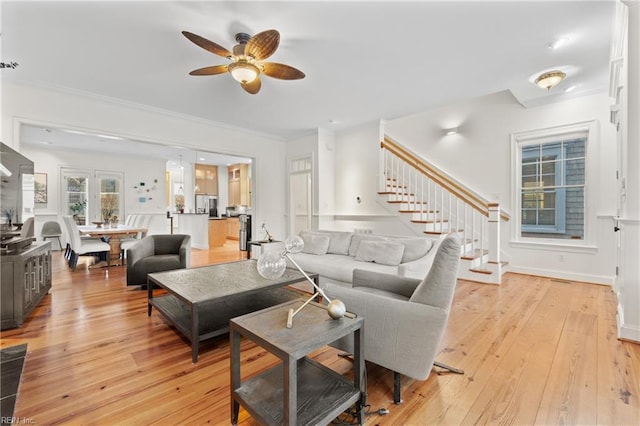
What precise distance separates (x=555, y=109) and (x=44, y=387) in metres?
6.83

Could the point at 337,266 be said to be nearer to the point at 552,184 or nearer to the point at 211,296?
the point at 211,296

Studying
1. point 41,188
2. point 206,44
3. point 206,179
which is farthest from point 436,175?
point 41,188

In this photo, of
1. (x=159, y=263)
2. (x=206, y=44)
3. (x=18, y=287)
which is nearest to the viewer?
(x=206, y=44)

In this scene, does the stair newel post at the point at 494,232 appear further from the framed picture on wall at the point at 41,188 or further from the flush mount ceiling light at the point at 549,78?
the framed picture on wall at the point at 41,188

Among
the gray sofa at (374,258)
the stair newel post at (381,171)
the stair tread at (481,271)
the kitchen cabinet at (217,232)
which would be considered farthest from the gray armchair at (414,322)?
the kitchen cabinet at (217,232)

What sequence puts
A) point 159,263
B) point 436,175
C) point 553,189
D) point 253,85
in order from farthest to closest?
point 436,175, point 553,189, point 159,263, point 253,85

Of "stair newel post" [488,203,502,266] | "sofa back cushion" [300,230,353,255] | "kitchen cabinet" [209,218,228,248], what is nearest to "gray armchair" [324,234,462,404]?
"sofa back cushion" [300,230,353,255]

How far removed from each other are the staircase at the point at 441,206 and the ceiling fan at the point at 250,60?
315cm

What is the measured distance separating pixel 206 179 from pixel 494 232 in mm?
8718

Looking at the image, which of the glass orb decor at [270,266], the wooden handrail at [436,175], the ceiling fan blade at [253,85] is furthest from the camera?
the wooden handrail at [436,175]

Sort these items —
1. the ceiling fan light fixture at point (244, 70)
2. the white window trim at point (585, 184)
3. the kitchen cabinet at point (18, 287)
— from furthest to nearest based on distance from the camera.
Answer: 1. the white window trim at point (585, 184)
2. the ceiling fan light fixture at point (244, 70)
3. the kitchen cabinet at point (18, 287)

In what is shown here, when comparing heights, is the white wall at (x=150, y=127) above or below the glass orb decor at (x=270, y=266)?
above

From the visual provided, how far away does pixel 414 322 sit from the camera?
1.62 metres

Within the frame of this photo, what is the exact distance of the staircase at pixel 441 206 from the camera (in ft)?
14.6
